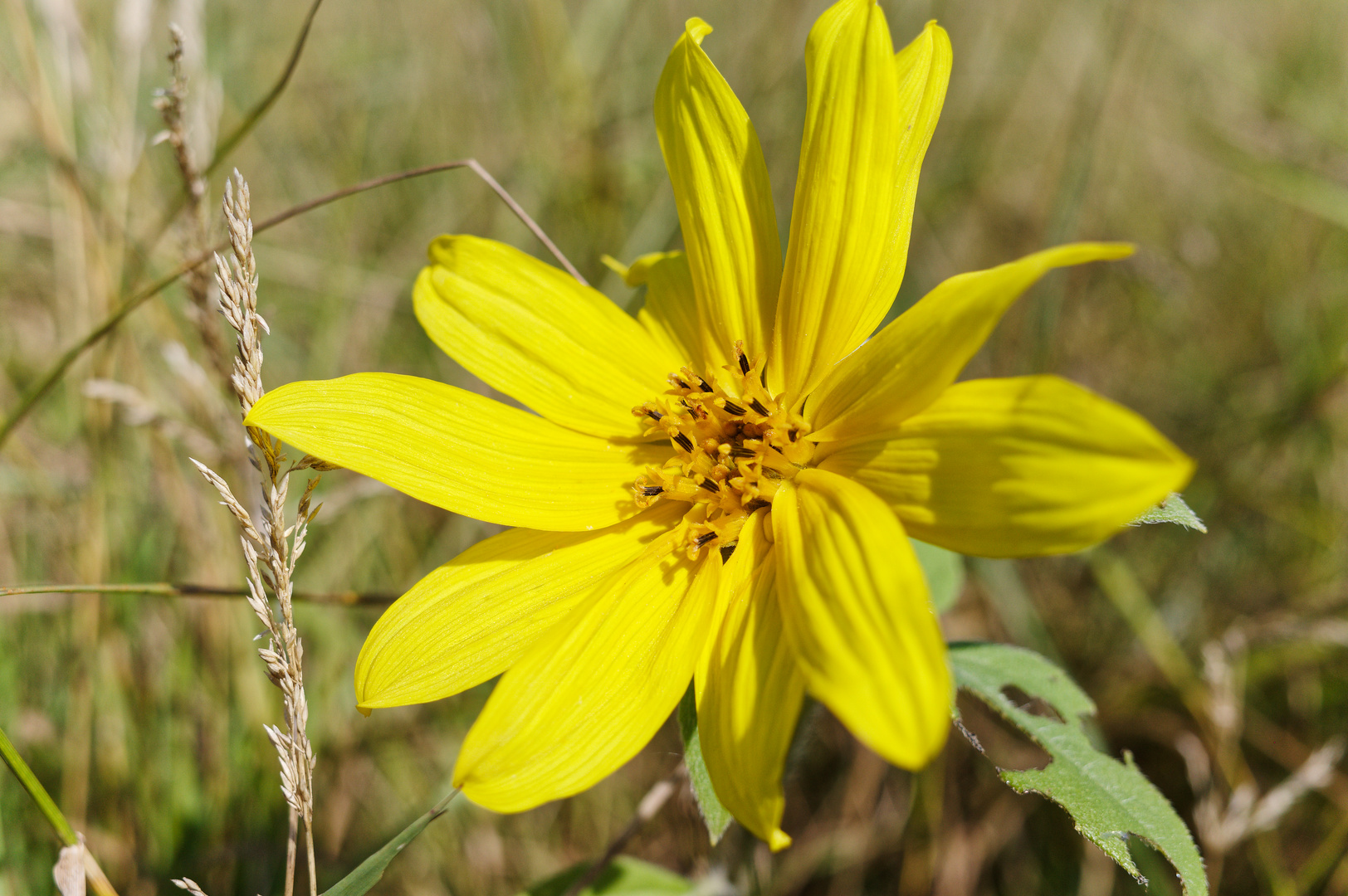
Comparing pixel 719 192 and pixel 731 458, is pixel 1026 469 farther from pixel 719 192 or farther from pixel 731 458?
pixel 719 192

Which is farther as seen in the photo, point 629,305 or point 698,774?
point 629,305

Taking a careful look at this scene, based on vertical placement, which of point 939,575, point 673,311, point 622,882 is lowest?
point 622,882

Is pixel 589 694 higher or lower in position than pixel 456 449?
lower

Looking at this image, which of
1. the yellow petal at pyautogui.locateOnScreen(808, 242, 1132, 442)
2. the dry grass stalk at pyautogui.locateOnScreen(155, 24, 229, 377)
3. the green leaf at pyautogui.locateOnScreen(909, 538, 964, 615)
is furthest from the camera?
the green leaf at pyautogui.locateOnScreen(909, 538, 964, 615)

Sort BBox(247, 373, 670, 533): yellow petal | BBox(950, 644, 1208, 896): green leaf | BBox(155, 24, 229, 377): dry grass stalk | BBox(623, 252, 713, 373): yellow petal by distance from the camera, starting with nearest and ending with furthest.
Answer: BBox(950, 644, 1208, 896): green leaf
BBox(247, 373, 670, 533): yellow petal
BBox(155, 24, 229, 377): dry grass stalk
BBox(623, 252, 713, 373): yellow petal

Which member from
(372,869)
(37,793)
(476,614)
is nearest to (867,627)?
(476,614)

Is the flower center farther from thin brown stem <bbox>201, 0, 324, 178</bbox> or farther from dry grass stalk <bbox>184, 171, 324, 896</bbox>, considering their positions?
thin brown stem <bbox>201, 0, 324, 178</bbox>

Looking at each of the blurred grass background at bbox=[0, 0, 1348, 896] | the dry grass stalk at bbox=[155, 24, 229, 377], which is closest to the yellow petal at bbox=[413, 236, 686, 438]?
the dry grass stalk at bbox=[155, 24, 229, 377]

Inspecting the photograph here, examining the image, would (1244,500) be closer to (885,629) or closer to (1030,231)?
(1030,231)

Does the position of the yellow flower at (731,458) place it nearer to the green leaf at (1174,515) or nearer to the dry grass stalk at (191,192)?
the green leaf at (1174,515)
